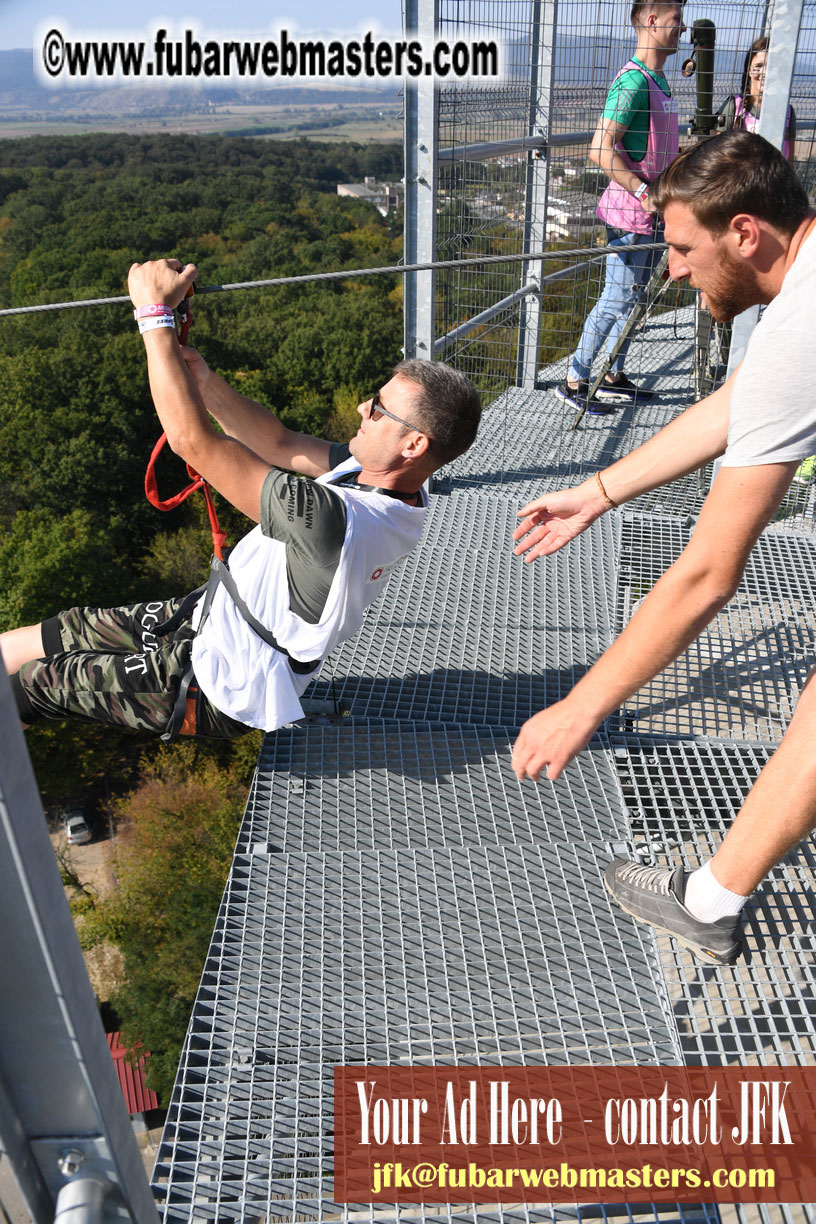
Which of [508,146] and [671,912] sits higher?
[508,146]

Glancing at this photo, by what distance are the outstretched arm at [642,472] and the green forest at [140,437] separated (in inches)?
697

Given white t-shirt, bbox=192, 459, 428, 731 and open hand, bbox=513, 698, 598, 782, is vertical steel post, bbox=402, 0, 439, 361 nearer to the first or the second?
white t-shirt, bbox=192, 459, 428, 731

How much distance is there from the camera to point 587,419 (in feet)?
20.4

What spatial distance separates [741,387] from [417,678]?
194cm

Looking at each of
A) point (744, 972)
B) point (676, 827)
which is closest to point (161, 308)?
point (676, 827)

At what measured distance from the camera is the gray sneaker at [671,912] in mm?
2258

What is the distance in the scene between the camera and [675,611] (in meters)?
1.81

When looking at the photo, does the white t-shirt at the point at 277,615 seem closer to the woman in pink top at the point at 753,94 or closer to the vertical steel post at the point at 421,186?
the vertical steel post at the point at 421,186

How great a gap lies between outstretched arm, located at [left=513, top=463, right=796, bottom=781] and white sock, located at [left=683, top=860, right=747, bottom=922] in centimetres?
65

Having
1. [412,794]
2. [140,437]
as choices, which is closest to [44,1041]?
[412,794]

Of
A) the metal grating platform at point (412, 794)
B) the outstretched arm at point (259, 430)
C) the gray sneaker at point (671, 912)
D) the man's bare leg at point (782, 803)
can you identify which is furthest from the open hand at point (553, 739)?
the outstretched arm at point (259, 430)

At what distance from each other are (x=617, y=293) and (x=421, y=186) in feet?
5.33

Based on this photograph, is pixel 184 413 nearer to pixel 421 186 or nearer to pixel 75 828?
pixel 421 186

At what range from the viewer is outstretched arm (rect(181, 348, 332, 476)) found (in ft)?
9.56
